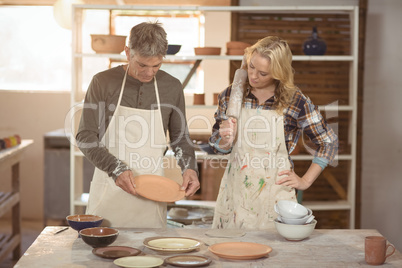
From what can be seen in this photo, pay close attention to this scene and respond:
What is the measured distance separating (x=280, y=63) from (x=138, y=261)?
125 centimetres

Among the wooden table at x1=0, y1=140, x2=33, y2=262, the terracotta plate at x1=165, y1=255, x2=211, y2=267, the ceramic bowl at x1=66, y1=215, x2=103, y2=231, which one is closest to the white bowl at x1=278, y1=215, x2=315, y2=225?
the terracotta plate at x1=165, y1=255, x2=211, y2=267

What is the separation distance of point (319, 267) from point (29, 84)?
5.32 metres

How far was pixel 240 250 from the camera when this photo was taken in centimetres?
212

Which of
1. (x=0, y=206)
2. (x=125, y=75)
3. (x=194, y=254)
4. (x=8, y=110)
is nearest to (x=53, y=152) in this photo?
(x=8, y=110)

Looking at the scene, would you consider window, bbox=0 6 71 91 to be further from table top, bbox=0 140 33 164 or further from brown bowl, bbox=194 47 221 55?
brown bowl, bbox=194 47 221 55

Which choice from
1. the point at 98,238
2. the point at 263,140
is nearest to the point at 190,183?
the point at 263,140

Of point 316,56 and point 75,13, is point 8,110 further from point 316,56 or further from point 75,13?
point 316,56

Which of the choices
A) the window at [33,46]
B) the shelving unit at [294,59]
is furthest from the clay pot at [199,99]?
the window at [33,46]

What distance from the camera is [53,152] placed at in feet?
19.1

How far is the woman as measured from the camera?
106 inches

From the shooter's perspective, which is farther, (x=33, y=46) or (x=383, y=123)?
(x=33, y=46)

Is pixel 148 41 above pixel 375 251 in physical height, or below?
above

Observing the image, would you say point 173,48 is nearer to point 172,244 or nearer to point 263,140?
point 263,140

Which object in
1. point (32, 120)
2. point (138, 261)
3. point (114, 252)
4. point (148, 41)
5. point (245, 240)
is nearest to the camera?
point (138, 261)
